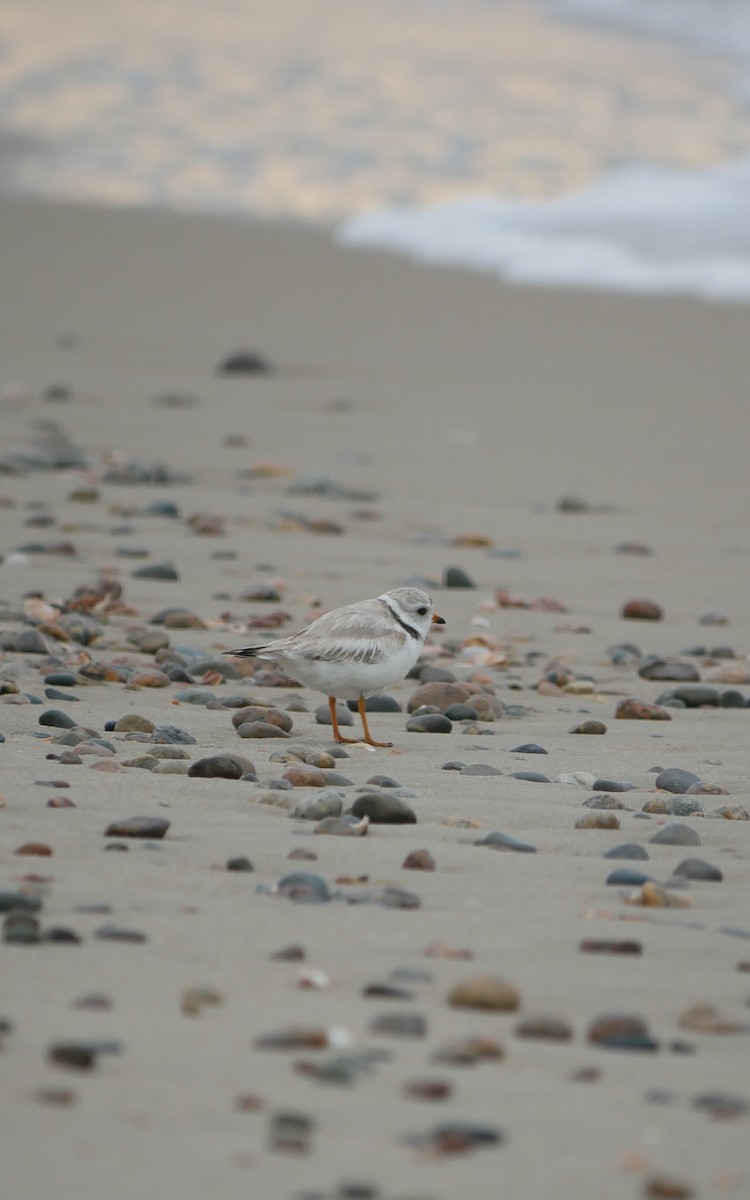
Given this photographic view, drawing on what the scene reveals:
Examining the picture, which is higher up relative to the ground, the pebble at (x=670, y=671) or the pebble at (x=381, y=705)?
the pebble at (x=670, y=671)

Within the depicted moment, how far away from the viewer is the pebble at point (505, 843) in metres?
4.30

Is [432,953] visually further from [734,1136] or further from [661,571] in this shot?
[661,571]

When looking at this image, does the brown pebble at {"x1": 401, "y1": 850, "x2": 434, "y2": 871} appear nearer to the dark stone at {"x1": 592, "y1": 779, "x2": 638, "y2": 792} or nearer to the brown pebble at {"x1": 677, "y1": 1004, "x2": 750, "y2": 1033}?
the brown pebble at {"x1": 677, "y1": 1004, "x2": 750, "y2": 1033}

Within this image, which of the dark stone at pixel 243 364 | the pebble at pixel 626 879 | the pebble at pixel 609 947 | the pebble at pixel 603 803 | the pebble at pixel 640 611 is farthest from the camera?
the dark stone at pixel 243 364

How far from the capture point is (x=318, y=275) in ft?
54.9

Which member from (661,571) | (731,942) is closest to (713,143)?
(661,571)

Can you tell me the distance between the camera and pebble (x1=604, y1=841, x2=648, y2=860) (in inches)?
169

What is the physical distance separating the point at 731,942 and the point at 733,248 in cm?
1517

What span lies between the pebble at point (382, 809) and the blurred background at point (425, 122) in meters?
12.4

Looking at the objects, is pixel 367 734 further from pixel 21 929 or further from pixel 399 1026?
pixel 399 1026

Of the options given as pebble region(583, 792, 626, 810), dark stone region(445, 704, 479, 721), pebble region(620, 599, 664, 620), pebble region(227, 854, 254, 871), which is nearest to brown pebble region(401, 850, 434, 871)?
pebble region(227, 854, 254, 871)

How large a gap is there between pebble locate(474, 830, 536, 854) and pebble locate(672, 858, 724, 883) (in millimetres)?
A: 354

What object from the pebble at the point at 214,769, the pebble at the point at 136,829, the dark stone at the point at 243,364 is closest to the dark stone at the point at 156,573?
the pebble at the point at 214,769

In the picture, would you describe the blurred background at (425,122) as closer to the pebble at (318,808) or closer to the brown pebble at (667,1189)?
the pebble at (318,808)
